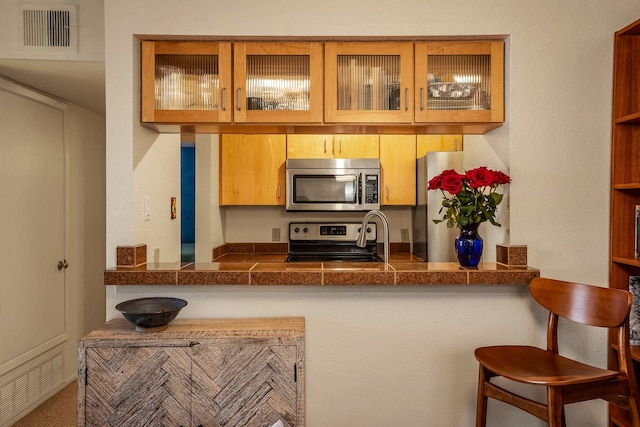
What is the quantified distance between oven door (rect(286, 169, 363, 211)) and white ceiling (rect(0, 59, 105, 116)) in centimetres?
161

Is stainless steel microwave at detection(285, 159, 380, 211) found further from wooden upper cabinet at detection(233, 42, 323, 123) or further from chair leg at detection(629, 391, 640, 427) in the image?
chair leg at detection(629, 391, 640, 427)

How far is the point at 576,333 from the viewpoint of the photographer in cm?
220

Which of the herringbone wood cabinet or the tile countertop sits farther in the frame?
the tile countertop

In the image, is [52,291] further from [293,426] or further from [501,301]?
[501,301]

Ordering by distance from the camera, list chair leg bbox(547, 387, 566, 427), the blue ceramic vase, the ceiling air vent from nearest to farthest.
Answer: chair leg bbox(547, 387, 566, 427) < the blue ceramic vase < the ceiling air vent

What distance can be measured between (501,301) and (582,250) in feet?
1.62

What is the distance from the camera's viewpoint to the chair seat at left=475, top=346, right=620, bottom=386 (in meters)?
1.57

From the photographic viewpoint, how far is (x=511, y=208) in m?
2.21

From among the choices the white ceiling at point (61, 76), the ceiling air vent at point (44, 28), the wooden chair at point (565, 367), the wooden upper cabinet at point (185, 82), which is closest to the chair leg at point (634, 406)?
the wooden chair at point (565, 367)

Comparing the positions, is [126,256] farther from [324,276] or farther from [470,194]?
[470,194]

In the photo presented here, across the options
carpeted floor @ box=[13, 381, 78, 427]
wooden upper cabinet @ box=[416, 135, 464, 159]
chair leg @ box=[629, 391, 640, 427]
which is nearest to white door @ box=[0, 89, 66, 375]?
carpeted floor @ box=[13, 381, 78, 427]

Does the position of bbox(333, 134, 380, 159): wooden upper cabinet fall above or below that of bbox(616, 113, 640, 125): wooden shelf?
above

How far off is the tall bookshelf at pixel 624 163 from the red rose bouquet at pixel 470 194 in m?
0.62

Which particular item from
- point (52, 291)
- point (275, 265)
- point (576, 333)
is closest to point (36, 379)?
point (52, 291)
